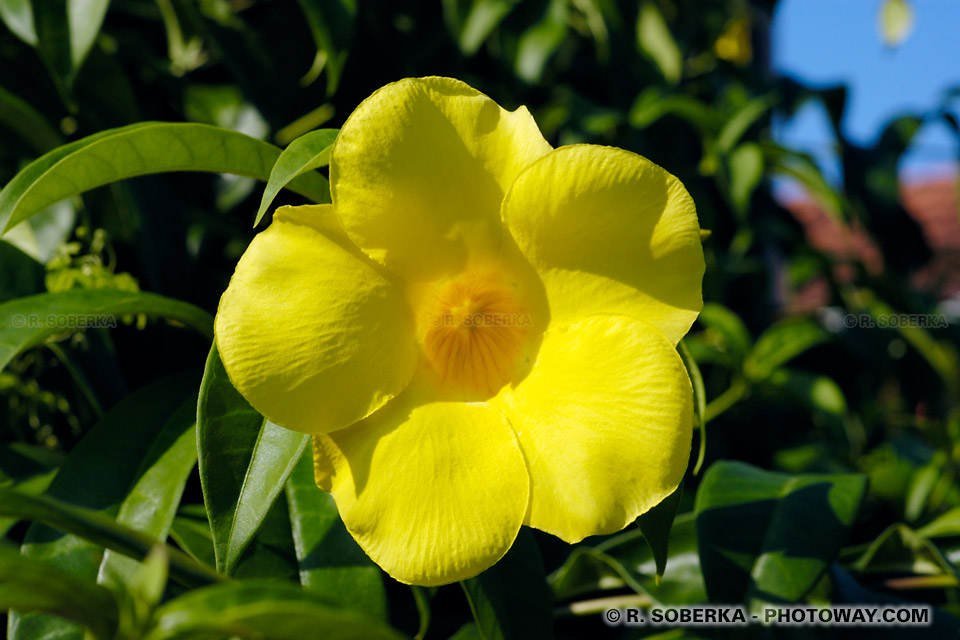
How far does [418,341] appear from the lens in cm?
63

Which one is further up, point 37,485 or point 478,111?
point 478,111

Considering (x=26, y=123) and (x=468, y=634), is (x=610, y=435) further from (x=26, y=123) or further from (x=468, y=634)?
(x=26, y=123)

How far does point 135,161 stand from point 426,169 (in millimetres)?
275

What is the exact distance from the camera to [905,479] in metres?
1.29

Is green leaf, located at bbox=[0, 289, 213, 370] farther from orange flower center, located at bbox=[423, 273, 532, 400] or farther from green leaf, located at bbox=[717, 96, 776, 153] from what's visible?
green leaf, located at bbox=[717, 96, 776, 153]

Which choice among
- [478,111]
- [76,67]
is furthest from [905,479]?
[76,67]

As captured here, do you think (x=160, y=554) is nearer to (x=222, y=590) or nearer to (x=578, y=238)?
(x=222, y=590)

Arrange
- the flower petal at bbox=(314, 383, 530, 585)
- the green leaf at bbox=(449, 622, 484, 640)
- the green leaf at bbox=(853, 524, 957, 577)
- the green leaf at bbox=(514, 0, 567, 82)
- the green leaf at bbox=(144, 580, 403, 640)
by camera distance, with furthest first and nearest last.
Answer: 1. the green leaf at bbox=(514, 0, 567, 82)
2. the green leaf at bbox=(853, 524, 957, 577)
3. the green leaf at bbox=(449, 622, 484, 640)
4. the flower petal at bbox=(314, 383, 530, 585)
5. the green leaf at bbox=(144, 580, 403, 640)

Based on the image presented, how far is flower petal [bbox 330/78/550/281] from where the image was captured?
0.55 m

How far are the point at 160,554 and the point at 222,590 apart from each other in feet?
0.10

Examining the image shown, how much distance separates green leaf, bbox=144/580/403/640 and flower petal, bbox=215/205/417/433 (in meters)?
0.21

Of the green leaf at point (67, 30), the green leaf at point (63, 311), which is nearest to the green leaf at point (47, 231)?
the green leaf at point (67, 30)

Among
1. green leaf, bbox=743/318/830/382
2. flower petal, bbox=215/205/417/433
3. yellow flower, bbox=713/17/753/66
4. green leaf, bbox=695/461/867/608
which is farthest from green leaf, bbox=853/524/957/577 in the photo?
yellow flower, bbox=713/17/753/66

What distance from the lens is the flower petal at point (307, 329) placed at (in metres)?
0.52
